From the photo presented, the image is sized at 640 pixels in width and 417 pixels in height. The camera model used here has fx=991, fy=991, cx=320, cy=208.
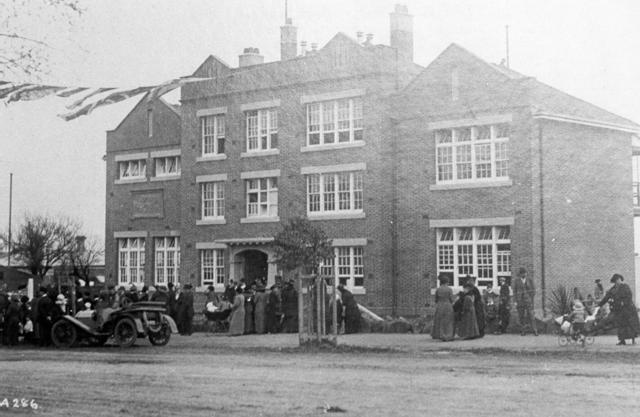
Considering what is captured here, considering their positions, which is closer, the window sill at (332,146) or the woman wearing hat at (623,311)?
the woman wearing hat at (623,311)

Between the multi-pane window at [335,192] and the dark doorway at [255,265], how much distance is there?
142 inches

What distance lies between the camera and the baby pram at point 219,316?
29.1 meters

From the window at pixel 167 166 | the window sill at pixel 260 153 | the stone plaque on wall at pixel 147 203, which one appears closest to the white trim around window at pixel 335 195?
the window sill at pixel 260 153

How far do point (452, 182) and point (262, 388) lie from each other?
1985 cm

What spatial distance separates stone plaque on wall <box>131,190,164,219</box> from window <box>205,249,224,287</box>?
365 cm

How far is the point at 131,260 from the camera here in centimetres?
4269

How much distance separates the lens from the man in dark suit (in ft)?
79.0

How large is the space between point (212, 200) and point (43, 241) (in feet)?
88.0

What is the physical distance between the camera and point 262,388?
43.9ft

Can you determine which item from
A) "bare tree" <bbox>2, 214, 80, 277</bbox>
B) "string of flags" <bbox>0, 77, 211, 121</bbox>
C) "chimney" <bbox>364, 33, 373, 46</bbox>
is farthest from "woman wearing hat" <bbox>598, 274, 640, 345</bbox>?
"bare tree" <bbox>2, 214, 80, 277</bbox>

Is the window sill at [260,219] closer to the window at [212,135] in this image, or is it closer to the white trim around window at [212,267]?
the white trim around window at [212,267]

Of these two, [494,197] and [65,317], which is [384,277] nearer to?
[494,197]

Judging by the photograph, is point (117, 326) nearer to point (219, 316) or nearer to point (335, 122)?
point (219, 316)

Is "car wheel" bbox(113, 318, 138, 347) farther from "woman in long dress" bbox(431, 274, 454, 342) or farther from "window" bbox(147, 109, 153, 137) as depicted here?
"window" bbox(147, 109, 153, 137)
